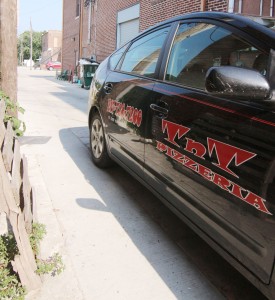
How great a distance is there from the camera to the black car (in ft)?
5.91

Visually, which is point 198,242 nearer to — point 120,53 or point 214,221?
point 214,221

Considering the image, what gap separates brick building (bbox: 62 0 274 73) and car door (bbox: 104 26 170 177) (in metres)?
2.18

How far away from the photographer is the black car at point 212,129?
1803 millimetres

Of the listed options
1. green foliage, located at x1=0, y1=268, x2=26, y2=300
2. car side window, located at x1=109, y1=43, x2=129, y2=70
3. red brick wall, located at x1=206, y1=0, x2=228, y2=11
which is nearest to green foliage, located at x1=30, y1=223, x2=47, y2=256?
green foliage, located at x1=0, y1=268, x2=26, y2=300

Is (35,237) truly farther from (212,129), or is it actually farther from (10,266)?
(212,129)

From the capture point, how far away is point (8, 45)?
454 cm

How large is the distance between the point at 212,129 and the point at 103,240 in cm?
138

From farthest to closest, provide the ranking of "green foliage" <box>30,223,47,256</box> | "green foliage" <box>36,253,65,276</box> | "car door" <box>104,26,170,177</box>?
"car door" <box>104,26,170,177</box>, "green foliage" <box>30,223,47,256</box>, "green foliage" <box>36,253,65,276</box>

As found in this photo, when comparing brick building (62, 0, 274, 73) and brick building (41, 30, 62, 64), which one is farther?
brick building (41, 30, 62, 64)

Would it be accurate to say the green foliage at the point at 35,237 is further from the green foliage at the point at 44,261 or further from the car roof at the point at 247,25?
the car roof at the point at 247,25

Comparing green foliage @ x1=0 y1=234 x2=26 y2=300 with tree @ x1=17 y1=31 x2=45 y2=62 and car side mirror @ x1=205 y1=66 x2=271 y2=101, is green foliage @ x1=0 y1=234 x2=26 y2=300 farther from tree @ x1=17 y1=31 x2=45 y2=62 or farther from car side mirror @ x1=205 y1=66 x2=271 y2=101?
tree @ x1=17 y1=31 x2=45 y2=62

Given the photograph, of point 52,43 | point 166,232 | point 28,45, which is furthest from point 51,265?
point 28,45

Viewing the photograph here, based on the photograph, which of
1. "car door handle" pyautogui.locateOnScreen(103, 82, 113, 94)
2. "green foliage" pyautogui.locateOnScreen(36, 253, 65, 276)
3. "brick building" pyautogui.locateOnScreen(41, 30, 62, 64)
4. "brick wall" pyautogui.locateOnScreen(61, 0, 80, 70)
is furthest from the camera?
"brick building" pyautogui.locateOnScreen(41, 30, 62, 64)

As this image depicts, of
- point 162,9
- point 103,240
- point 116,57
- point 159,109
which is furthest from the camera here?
point 162,9
